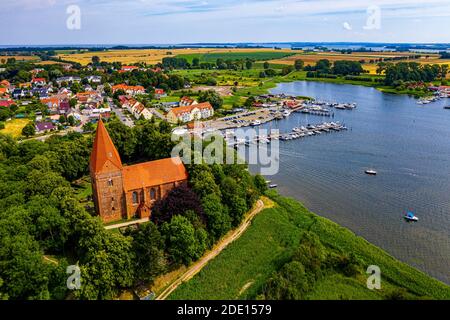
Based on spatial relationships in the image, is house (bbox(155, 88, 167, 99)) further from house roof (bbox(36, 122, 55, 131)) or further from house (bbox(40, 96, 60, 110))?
house roof (bbox(36, 122, 55, 131))

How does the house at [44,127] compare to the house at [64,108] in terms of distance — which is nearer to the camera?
the house at [44,127]

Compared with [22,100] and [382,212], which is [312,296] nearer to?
[382,212]

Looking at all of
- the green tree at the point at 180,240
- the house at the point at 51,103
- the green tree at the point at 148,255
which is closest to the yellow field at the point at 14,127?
the house at the point at 51,103

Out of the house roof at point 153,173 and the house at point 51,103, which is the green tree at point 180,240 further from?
the house at point 51,103

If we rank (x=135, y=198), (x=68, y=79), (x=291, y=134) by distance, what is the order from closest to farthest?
(x=135, y=198) < (x=291, y=134) < (x=68, y=79)

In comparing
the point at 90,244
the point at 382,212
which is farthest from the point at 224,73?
the point at 90,244

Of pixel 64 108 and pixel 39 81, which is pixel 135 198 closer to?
pixel 64 108

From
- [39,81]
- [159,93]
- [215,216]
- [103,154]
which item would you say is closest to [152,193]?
[103,154]
